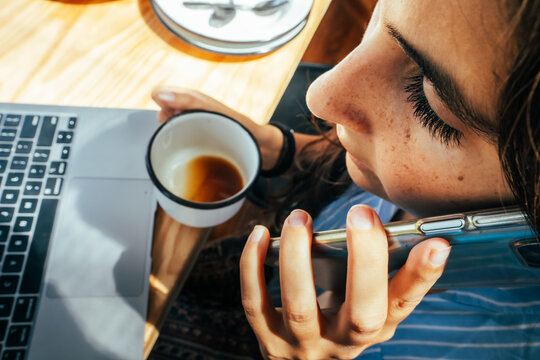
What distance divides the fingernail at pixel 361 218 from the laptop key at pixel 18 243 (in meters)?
0.41

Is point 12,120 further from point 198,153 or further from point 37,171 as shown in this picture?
point 198,153

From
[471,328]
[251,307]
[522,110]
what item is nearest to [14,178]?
[251,307]

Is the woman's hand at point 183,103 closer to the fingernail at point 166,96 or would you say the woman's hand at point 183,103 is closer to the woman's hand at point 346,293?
the fingernail at point 166,96

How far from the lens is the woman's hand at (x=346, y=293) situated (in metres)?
0.39

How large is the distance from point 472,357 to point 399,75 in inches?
Answer: 17.6

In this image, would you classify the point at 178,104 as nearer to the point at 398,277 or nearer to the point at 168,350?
the point at 398,277

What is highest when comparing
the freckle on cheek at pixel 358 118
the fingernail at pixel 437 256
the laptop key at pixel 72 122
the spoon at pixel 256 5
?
the spoon at pixel 256 5

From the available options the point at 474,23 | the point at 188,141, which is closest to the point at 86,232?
the point at 188,141

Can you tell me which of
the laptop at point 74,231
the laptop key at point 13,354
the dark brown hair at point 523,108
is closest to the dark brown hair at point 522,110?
the dark brown hair at point 523,108

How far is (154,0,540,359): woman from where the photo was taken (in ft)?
0.86

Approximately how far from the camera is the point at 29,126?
1.78 ft

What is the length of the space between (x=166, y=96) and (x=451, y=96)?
1.35ft

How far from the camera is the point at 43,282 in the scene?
464mm

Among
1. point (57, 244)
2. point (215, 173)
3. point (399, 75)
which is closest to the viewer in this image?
point (399, 75)
